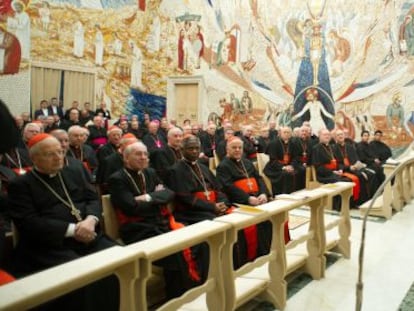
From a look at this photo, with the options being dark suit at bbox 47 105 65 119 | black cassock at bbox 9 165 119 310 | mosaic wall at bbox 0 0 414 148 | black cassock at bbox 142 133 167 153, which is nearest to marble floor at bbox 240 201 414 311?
black cassock at bbox 9 165 119 310

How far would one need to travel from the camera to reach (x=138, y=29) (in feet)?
52.4

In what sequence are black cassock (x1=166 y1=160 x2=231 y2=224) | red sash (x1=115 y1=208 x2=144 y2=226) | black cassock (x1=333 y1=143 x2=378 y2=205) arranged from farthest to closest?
black cassock (x1=333 y1=143 x2=378 y2=205) → black cassock (x1=166 y1=160 x2=231 y2=224) → red sash (x1=115 y1=208 x2=144 y2=226)

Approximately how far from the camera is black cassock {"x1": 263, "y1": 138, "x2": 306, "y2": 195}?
30.2ft

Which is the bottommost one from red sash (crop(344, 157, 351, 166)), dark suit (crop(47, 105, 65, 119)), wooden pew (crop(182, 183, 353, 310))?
wooden pew (crop(182, 183, 353, 310))

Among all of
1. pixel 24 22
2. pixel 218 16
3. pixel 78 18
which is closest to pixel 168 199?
pixel 24 22

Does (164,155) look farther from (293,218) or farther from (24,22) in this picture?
(24,22)

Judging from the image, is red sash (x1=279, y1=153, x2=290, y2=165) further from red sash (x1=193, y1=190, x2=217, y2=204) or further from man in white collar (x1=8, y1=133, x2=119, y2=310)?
man in white collar (x1=8, y1=133, x2=119, y2=310)

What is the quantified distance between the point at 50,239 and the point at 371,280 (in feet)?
10.7

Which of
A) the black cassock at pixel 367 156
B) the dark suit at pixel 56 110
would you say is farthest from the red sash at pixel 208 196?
the dark suit at pixel 56 110

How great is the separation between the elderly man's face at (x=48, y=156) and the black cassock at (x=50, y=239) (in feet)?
0.27

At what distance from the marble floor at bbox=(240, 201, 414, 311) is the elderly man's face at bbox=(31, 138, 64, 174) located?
2.01 metres

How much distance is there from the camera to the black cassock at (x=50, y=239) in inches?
117

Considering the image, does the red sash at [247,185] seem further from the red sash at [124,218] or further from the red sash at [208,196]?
the red sash at [124,218]

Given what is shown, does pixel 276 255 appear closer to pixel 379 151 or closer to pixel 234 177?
pixel 234 177
